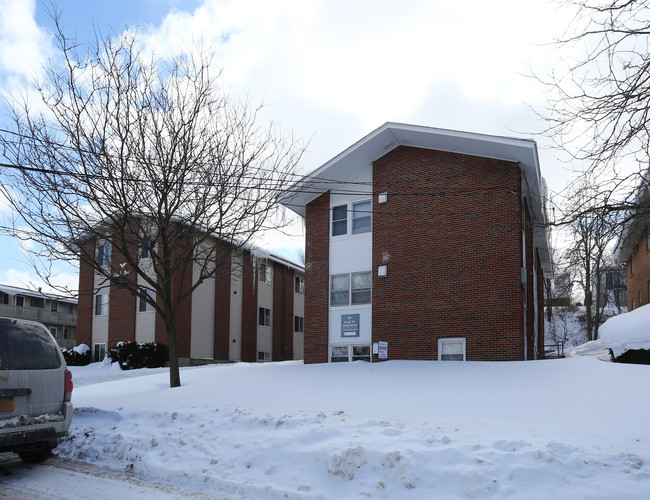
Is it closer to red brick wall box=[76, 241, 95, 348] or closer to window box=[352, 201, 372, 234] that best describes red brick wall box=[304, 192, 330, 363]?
window box=[352, 201, 372, 234]

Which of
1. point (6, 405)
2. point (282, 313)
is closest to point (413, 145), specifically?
point (6, 405)

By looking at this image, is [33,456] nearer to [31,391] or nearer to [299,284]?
[31,391]

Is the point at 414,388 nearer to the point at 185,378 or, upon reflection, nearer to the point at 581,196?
the point at 581,196

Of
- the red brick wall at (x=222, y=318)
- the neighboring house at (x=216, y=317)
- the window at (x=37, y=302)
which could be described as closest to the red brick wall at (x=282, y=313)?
the neighboring house at (x=216, y=317)

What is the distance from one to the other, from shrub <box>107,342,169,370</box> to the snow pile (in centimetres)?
1846

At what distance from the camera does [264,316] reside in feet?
110

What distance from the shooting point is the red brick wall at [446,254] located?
1541 cm

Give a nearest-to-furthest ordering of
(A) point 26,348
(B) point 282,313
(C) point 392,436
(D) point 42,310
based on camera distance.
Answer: (C) point 392,436
(A) point 26,348
(B) point 282,313
(D) point 42,310

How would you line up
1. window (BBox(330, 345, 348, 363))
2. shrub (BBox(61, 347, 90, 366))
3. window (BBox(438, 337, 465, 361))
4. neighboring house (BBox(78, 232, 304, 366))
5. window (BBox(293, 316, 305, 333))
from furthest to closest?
window (BBox(293, 316, 305, 333)), shrub (BBox(61, 347, 90, 366)), neighboring house (BBox(78, 232, 304, 366)), window (BBox(330, 345, 348, 363)), window (BBox(438, 337, 465, 361))

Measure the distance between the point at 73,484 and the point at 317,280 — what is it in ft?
42.3

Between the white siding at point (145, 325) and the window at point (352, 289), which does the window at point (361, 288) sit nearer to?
the window at point (352, 289)

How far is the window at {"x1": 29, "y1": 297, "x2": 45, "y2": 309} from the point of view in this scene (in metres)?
47.8

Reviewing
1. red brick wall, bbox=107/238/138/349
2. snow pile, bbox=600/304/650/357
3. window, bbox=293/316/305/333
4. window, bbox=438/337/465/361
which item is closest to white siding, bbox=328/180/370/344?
window, bbox=438/337/465/361

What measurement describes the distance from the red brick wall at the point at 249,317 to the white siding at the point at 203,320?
302 cm
